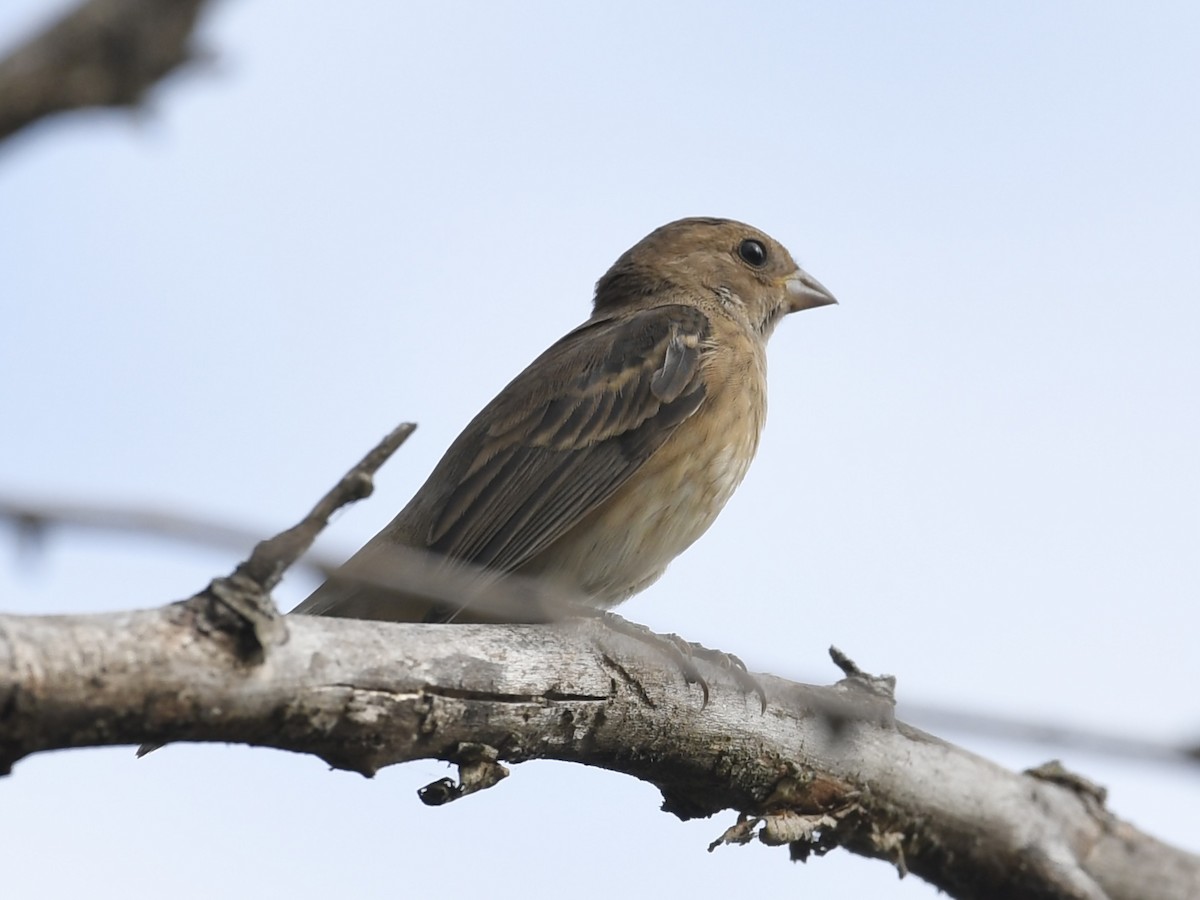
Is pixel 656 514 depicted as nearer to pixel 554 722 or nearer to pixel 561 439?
pixel 561 439

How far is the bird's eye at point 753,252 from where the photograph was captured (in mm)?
8000

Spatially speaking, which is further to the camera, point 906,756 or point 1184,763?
point 906,756

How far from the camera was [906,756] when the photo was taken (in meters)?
4.66

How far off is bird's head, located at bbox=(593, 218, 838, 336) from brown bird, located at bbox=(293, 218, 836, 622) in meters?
0.52

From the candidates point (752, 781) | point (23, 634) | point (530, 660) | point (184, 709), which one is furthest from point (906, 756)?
point (23, 634)

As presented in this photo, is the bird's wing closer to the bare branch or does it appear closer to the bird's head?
the bird's head

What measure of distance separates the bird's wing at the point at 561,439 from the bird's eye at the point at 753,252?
105 cm

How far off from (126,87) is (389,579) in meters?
0.72

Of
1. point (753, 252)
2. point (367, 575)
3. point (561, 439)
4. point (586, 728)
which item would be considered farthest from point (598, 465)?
point (367, 575)

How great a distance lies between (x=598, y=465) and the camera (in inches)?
243

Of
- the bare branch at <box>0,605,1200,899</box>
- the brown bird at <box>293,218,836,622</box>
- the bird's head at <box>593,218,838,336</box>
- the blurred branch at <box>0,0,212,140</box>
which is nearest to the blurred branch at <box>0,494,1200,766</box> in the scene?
the blurred branch at <box>0,0,212,140</box>

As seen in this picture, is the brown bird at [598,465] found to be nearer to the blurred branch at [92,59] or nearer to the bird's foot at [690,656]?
the bird's foot at [690,656]

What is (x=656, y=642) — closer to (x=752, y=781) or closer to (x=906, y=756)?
(x=752, y=781)

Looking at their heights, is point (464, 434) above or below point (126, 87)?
above
